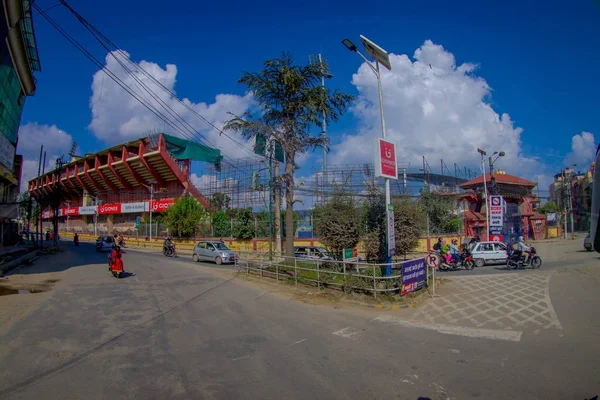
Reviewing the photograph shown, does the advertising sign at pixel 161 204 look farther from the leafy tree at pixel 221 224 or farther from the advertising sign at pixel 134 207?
the leafy tree at pixel 221 224

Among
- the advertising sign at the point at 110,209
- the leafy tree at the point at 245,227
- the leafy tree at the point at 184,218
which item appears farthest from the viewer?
the advertising sign at the point at 110,209

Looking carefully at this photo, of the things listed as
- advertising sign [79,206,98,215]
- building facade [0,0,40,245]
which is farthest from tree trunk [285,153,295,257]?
advertising sign [79,206,98,215]

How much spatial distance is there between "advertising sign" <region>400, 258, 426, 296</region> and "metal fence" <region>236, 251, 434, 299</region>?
16 cm

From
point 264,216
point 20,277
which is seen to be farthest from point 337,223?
point 264,216

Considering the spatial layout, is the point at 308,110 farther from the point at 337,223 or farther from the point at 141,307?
the point at 141,307

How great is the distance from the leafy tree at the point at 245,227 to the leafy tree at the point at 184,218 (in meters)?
7.66

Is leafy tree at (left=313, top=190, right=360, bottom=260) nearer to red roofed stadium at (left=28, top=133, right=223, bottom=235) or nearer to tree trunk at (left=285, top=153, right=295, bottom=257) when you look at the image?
tree trunk at (left=285, top=153, right=295, bottom=257)

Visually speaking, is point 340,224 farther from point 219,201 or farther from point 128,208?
point 128,208

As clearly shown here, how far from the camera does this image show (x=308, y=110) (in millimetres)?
16312

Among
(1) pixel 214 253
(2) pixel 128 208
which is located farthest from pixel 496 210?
(2) pixel 128 208

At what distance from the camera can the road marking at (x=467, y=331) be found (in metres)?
7.38

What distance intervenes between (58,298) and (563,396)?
12.4 meters

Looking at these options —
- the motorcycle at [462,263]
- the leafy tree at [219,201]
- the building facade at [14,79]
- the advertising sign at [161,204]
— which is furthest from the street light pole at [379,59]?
the advertising sign at [161,204]

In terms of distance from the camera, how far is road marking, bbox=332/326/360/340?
7418 mm
